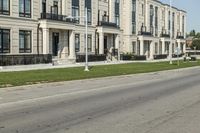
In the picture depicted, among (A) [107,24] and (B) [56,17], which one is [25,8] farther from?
(A) [107,24]

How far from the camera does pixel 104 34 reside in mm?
66625

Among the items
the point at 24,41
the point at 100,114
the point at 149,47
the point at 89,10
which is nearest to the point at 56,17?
the point at 24,41

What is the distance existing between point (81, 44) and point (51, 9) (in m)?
9.11

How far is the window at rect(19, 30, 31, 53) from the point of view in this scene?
46.4 m

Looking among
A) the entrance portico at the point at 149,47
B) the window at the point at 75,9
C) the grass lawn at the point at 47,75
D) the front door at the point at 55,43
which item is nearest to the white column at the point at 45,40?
the front door at the point at 55,43

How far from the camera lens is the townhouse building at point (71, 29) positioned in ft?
148

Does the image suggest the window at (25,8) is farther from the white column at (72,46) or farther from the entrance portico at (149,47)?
the entrance portico at (149,47)

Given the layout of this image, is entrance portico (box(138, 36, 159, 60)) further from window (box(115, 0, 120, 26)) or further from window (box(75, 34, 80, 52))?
window (box(75, 34, 80, 52))

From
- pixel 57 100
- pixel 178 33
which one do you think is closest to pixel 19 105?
pixel 57 100

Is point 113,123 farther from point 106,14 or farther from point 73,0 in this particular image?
point 106,14

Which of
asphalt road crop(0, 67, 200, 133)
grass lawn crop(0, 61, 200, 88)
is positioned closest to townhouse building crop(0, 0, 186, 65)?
grass lawn crop(0, 61, 200, 88)

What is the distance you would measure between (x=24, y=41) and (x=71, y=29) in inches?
327

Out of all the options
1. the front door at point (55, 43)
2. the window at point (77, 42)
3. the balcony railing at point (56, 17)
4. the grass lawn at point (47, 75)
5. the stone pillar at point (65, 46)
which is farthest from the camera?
the window at point (77, 42)

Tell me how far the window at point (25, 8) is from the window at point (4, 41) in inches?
120
